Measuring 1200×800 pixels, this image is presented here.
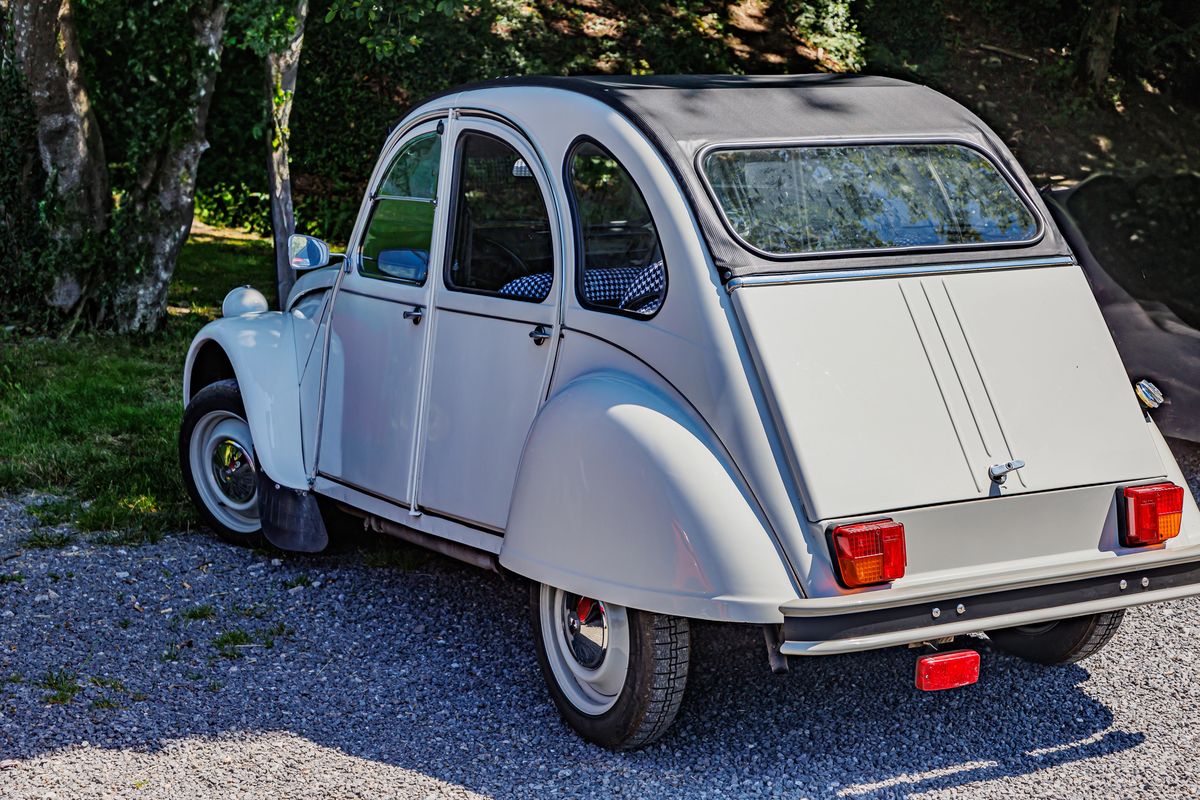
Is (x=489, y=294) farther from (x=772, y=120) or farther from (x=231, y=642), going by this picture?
(x=231, y=642)

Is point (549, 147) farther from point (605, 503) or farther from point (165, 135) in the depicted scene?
point (165, 135)

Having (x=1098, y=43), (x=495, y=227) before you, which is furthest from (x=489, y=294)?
(x=1098, y=43)

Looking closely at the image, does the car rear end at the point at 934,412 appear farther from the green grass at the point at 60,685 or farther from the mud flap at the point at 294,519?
the green grass at the point at 60,685

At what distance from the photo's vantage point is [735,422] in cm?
377

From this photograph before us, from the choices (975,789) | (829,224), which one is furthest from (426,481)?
(975,789)

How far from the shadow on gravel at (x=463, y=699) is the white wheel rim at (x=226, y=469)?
0.45 metres

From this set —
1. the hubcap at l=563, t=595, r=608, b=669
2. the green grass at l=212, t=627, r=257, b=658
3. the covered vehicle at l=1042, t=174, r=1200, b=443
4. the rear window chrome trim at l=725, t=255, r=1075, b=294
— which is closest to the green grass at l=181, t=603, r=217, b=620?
the green grass at l=212, t=627, r=257, b=658

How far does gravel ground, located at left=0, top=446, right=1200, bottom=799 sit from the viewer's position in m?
4.01

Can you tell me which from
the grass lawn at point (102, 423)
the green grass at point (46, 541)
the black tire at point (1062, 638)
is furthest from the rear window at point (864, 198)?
the green grass at point (46, 541)

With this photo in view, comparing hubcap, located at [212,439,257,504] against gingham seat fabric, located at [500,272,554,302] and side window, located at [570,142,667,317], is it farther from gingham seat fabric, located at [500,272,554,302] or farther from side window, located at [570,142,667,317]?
side window, located at [570,142,667,317]

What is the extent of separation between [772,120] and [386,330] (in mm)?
1680

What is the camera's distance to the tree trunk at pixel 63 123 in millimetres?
9438

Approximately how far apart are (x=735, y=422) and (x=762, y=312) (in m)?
0.35

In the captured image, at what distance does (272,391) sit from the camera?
220 inches
